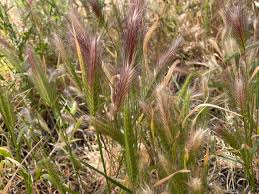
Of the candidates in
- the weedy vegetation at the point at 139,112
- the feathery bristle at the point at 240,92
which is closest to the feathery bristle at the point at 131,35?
the weedy vegetation at the point at 139,112

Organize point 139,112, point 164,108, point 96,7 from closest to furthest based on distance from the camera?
point 164,108, point 139,112, point 96,7

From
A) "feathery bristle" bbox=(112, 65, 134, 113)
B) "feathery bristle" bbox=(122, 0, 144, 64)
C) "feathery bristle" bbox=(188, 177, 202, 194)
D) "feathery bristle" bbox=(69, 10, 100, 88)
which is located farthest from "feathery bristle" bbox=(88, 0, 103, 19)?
"feathery bristle" bbox=(188, 177, 202, 194)

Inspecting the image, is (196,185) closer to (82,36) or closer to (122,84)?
(122,84)

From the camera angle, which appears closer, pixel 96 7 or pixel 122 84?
pixel 122 84

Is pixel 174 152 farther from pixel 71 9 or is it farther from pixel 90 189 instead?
pixel 90 189

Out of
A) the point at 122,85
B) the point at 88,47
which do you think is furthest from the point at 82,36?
the point at 122,85

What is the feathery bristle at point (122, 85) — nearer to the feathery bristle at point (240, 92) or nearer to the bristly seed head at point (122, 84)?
the bristly seed head at point (122, 84)

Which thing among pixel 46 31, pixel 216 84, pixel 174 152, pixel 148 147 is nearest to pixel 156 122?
pixel 174 152

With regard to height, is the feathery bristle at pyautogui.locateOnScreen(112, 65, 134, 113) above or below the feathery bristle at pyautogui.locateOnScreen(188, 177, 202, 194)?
above

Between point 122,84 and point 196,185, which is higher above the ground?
point 122,84

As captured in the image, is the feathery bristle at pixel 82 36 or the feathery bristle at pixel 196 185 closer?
the feathery bristle at pixel 196 185

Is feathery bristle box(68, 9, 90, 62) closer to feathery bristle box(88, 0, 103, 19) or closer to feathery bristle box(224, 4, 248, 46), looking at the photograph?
feathery bristle box(88, 0, 103, 19)
